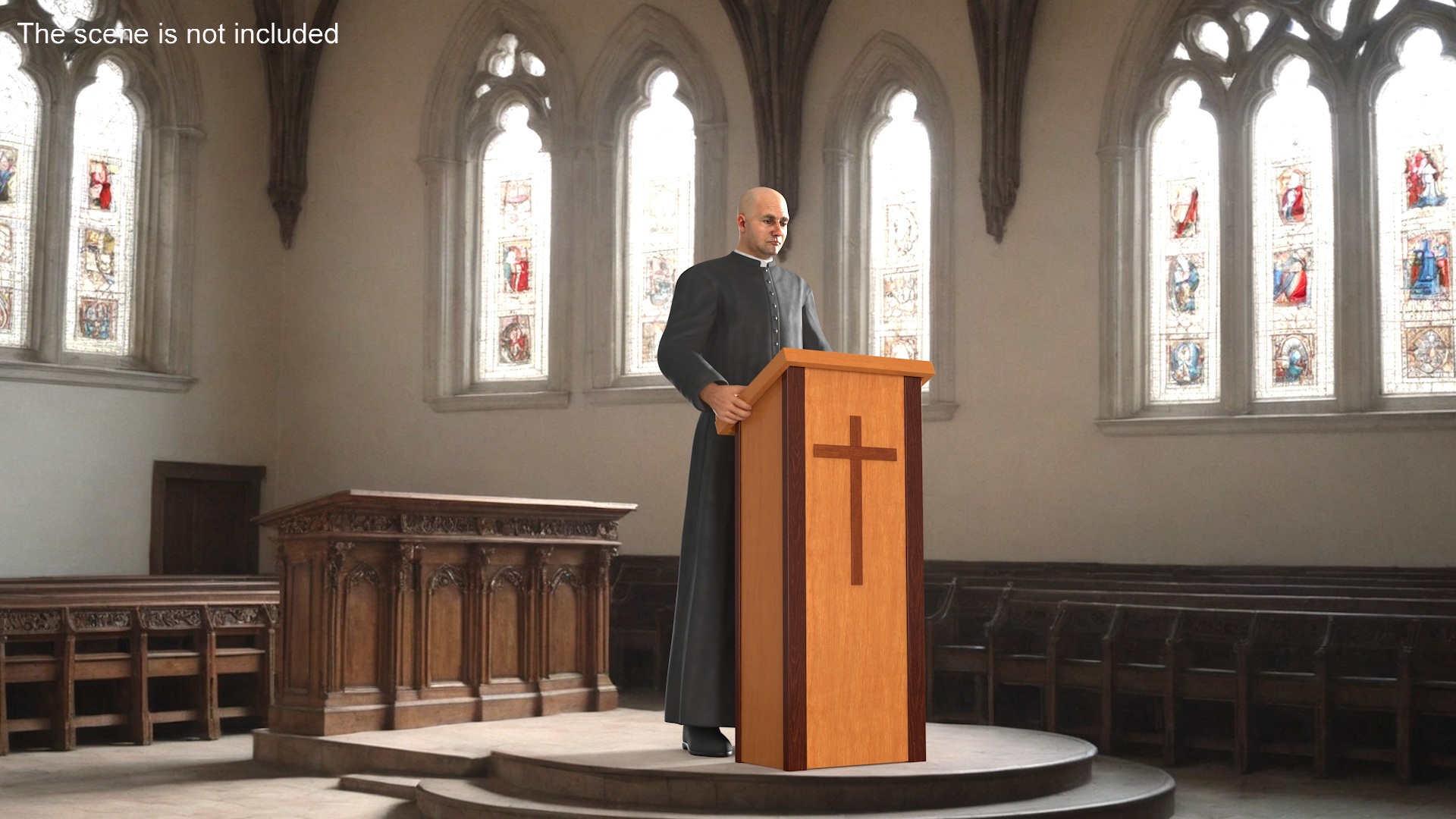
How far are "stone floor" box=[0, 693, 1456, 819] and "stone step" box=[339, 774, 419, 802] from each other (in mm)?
55

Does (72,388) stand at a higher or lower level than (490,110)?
lower

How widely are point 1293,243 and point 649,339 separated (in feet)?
17.5

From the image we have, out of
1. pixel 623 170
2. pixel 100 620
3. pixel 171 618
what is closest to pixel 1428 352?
pixel 623 170

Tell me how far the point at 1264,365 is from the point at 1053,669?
378cm

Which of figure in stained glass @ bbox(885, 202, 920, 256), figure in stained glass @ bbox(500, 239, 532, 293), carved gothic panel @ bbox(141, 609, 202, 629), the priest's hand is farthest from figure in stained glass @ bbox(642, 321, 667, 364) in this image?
the priest's hand

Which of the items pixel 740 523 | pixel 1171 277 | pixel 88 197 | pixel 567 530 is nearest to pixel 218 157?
pixel 88 197

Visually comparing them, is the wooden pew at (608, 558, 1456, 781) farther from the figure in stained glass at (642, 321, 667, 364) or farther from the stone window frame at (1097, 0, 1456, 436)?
the figure in stained glass at (642, 321, 667, 364)

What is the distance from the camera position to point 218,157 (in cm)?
1442

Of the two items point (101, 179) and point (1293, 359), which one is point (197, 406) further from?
point (1293, 359)

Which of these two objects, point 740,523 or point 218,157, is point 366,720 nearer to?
point 740,523

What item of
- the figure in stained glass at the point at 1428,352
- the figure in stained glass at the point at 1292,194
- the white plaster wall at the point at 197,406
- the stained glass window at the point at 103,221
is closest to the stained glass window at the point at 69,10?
the stained glass window at the point at 103,221

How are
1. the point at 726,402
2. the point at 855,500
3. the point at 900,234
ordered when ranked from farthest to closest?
1. the point at 900,234
2. the point at 726,402
3. the point at 855,500

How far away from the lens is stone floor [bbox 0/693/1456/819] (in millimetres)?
6090

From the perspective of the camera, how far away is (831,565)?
4.75m
